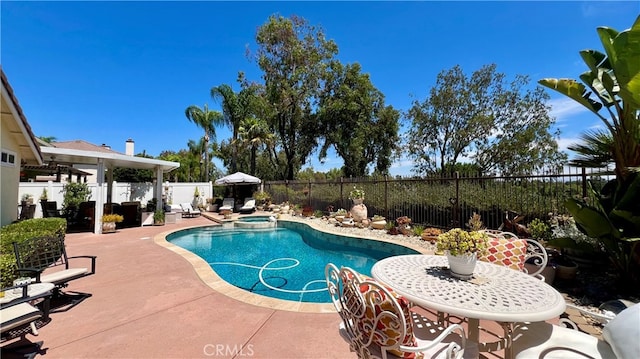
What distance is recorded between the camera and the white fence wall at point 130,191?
12.4 m

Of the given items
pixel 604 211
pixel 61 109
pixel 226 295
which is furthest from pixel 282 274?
pixel 61 109

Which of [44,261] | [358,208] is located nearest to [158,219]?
[44,261]

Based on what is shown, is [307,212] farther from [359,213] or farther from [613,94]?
[613,94]

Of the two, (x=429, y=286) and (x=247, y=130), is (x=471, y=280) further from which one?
(x=247, y=130)

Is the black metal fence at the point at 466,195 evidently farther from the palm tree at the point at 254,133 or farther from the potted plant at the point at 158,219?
the potted plant at the point at 158,219

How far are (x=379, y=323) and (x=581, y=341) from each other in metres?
1.68

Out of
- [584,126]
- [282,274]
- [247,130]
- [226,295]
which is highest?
[247,130]

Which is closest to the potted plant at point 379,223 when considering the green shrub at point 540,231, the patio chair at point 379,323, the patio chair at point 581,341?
the green shrub at point 540,231

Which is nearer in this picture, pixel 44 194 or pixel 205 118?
pixel 44 194

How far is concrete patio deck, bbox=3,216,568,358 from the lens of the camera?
8.46ft

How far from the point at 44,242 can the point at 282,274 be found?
4182 millimetres

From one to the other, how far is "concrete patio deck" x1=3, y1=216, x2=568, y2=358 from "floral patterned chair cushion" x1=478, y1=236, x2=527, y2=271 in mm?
765

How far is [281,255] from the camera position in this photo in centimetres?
768

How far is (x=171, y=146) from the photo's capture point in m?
34.9
